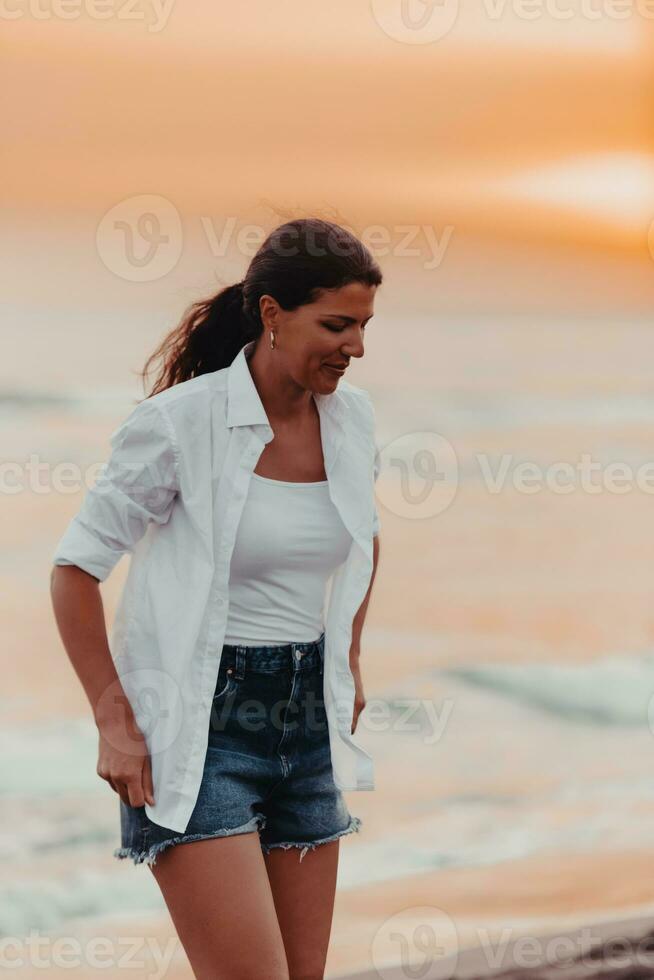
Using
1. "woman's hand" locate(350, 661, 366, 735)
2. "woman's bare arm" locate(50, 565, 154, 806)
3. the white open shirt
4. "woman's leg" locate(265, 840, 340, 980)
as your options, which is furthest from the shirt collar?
"woman's leg" locate(265, 840, 340, 980)

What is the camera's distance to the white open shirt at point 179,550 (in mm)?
1336

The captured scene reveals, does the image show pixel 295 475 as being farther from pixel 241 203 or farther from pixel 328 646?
pixel 241 203

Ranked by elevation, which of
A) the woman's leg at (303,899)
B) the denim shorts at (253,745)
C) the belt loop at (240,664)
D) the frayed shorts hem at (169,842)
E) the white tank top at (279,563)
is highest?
the white tank top at (279,563)

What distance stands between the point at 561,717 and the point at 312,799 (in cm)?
305

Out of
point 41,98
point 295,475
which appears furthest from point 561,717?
point 295,475

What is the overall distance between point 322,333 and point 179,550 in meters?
0.28

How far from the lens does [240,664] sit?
136 cm

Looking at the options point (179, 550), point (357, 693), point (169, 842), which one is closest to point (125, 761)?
point (169, 842)

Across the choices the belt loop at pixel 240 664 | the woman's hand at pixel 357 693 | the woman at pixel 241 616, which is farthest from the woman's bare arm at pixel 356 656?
the belt loop at pixel 240 664

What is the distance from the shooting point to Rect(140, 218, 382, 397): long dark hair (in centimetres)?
139

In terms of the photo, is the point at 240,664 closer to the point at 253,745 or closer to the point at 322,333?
the point at 253,745

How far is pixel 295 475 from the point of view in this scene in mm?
1443

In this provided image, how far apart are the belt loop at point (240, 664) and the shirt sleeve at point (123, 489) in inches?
6.5

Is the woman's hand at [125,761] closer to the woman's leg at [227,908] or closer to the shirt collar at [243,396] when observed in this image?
the woman's leg at [227,908]
